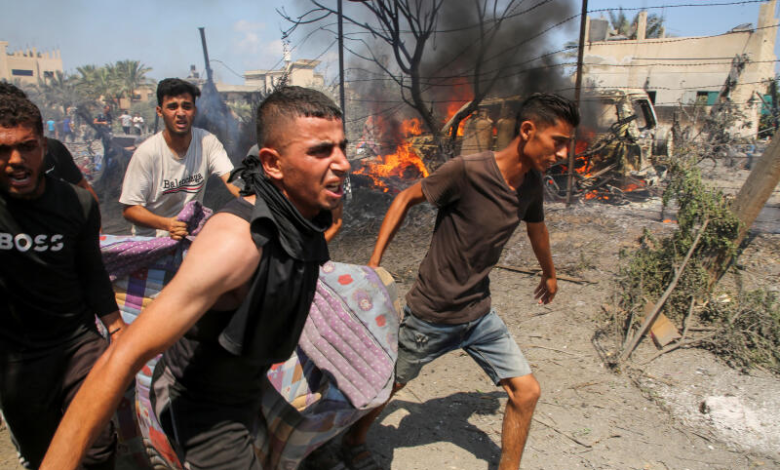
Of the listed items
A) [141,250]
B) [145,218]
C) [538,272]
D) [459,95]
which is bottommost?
[538,272]

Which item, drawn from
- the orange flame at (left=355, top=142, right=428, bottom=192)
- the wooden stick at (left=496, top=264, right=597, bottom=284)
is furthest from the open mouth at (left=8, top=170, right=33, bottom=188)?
the orange flame at (left=355, top=142, right=428, bottom=192)

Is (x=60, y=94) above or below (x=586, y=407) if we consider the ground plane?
above

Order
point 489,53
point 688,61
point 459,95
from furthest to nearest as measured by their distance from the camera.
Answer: point 688,61 → point 459,95 → point 489,53

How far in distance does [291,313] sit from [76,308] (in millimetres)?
1302

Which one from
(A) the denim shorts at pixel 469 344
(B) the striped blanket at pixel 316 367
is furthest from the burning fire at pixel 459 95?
(A) the denim shorts at pixel 469 344

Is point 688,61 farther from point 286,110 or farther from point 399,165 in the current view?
point 286,110

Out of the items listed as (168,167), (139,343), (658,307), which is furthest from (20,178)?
(658,307)

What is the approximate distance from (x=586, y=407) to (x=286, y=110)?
298 cm

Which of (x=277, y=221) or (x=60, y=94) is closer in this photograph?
(x=277, y=221)

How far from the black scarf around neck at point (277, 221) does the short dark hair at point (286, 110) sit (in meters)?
0.10

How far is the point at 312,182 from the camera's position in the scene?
1.53 meters

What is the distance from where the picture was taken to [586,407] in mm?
3430

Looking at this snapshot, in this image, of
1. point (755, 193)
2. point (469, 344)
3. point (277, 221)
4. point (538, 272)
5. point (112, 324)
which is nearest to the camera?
point (277, 221)

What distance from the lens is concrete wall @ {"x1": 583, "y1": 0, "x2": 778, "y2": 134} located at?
21328 millimetres
